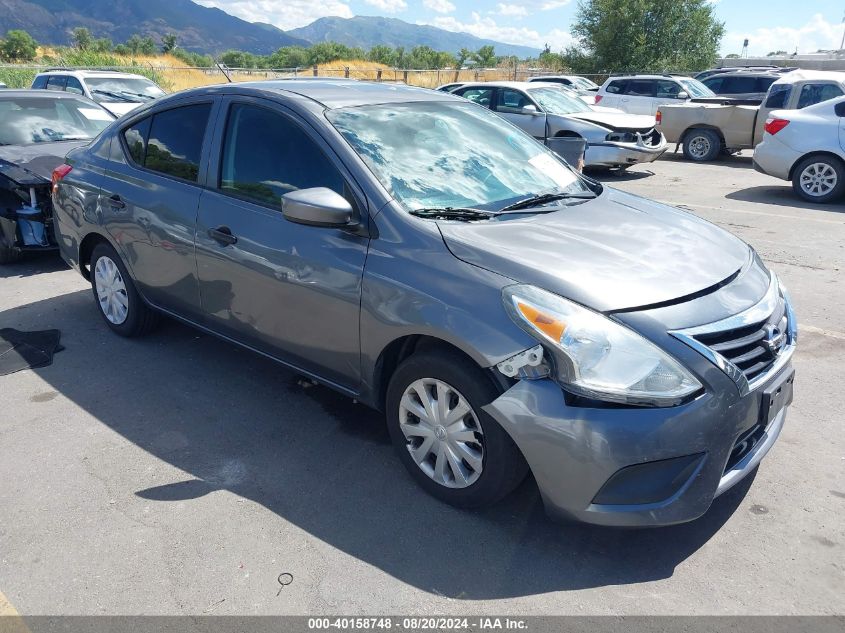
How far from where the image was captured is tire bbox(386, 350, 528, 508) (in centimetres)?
284

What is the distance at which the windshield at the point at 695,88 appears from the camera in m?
17.3

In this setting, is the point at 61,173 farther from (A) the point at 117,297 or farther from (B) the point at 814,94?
(B) the point at 814,94

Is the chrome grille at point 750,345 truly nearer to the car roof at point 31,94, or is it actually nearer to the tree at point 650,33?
the car roof at point 31,94

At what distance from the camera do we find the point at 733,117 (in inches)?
553

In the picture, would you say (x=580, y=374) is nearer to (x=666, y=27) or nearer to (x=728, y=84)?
(x=728, y=84)

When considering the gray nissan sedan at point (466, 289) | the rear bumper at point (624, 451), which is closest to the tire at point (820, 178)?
the gray nissan sedan at point (466, 289)

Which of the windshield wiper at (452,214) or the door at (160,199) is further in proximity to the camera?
the door at (160,199)

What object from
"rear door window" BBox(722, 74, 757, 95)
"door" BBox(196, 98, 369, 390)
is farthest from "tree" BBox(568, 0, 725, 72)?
"door" BBox(196, 98, 369, 390)

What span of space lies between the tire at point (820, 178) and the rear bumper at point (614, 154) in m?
2.72

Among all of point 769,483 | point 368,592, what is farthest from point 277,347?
point 769,483

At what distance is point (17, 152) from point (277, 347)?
16.7ft

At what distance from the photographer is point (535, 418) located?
2.65 meters

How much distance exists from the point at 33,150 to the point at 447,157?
5.55 m

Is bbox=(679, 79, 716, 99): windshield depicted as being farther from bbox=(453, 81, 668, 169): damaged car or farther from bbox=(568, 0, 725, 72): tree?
bbox=(568, 0, 725, 72): tree
